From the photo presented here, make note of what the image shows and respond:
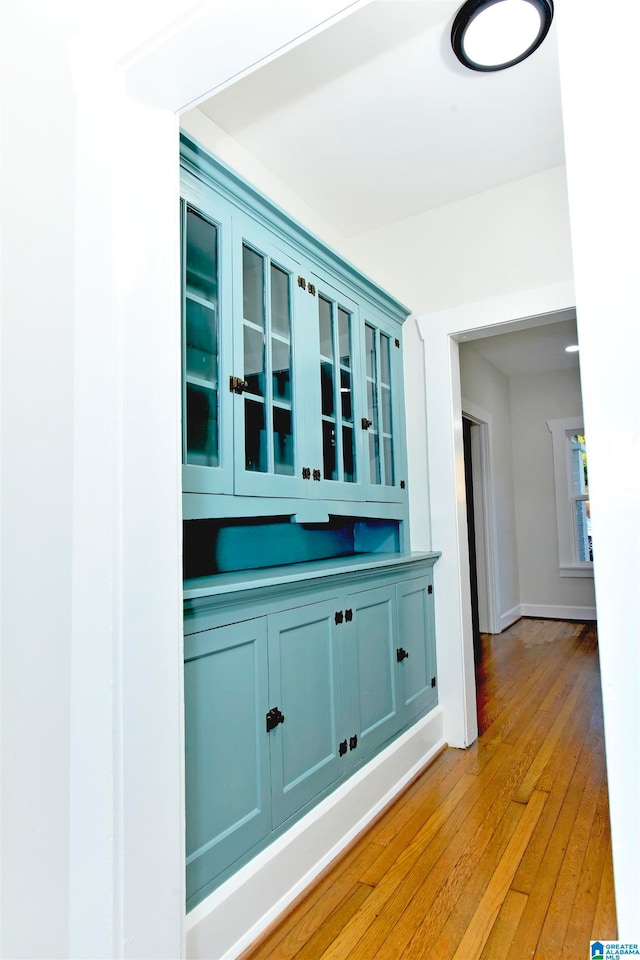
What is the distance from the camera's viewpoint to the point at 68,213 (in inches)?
48.9

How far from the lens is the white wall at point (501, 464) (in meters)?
5.11

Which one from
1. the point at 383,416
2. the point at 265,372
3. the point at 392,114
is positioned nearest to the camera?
the point at 265,372

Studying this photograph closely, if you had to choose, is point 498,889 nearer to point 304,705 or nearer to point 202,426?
point 304,705

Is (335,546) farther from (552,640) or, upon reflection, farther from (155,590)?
(552,640)

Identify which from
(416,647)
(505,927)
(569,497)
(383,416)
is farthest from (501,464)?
(505,927)

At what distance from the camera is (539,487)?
19.8 feet

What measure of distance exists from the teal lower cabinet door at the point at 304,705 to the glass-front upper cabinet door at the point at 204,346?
52 cm

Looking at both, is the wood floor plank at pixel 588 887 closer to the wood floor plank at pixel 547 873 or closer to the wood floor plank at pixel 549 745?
the wood floor plank at pixel 547 873

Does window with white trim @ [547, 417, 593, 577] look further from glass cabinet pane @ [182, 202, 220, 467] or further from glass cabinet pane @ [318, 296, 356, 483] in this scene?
glass cabinet pane @ [182, 202, 220, 467]

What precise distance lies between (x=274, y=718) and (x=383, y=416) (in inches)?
61.9

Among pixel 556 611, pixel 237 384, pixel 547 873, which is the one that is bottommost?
pixel 547 873

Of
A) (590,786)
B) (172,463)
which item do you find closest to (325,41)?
(172,463)

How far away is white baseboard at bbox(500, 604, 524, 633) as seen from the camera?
5.36 meters

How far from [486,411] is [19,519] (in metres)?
4.79
